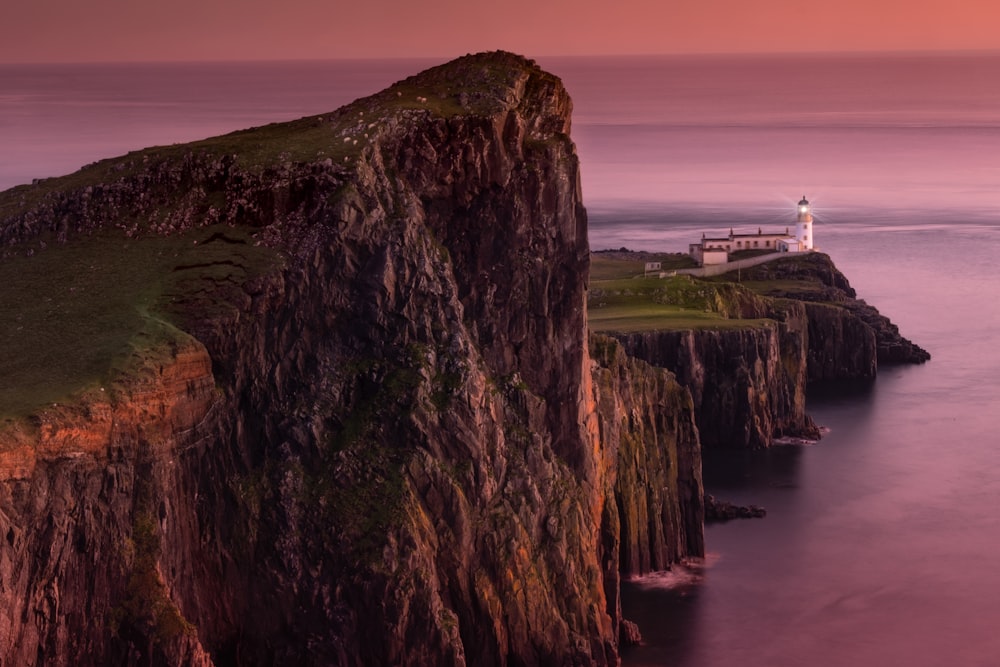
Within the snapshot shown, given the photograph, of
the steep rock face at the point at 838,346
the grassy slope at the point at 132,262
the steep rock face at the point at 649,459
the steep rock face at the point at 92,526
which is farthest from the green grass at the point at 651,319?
the steep rock face at the point at 92,526

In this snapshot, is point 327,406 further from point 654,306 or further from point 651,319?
point 654,306

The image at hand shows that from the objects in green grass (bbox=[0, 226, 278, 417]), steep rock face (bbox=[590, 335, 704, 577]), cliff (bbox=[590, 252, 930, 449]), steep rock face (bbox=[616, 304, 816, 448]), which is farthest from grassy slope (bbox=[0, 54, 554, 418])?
cliff (bbox=[590, 252, 930, 449])

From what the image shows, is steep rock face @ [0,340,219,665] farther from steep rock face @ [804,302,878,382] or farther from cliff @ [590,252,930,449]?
steep rock face @ [804,302,878,382]

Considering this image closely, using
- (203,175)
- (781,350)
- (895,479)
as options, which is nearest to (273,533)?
(203,175)

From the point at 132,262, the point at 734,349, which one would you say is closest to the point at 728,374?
the point at 734,349

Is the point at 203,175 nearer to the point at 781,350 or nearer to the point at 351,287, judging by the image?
the point at 351,287

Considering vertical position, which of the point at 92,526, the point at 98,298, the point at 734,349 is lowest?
the point at 92,526

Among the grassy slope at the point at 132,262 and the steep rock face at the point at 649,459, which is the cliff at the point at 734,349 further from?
the grassy slope at the point at 132,262
